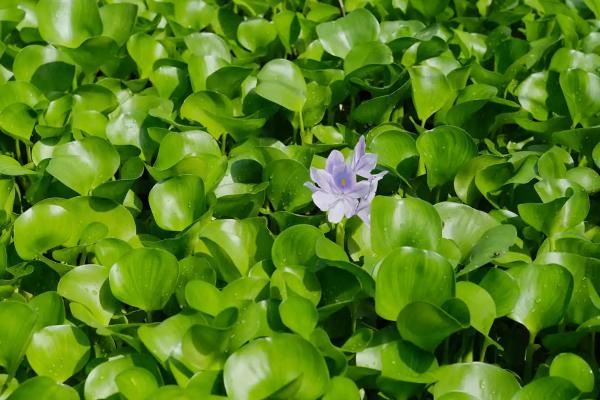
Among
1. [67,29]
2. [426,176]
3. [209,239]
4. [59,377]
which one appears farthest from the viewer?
[67,29]

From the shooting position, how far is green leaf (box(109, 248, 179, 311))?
5.41 ft

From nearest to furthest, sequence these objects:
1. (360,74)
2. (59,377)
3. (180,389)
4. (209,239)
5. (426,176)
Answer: (180,389) < (59,377) < (209,239) < (426,176) < (360,74)

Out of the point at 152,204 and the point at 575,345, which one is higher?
the point at 152,204

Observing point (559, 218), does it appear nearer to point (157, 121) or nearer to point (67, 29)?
point (157, 121)

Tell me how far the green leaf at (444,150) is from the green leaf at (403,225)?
0.27 m

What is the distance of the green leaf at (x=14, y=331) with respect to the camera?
1.54 m

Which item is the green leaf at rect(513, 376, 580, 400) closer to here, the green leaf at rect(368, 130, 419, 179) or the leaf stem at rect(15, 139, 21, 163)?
the green leaf at rect(368, 130, 419, 179)

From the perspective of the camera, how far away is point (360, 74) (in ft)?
7.55

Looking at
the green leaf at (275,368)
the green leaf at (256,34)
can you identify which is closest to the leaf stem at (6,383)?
the green leaf at (275,368)

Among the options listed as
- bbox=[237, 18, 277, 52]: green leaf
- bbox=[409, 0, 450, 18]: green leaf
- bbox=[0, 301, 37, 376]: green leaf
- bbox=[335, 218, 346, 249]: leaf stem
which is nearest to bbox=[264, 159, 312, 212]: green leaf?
bbox=[335, 218, 346, 249]: leaf stem

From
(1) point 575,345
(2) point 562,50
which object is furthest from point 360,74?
(1) point 575,345

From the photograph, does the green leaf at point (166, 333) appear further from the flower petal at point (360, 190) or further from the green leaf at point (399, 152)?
the green leaf at point (399, 152)

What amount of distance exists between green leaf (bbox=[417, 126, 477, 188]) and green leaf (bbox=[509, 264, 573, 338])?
0.38m

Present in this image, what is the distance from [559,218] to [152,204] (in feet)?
2.53
